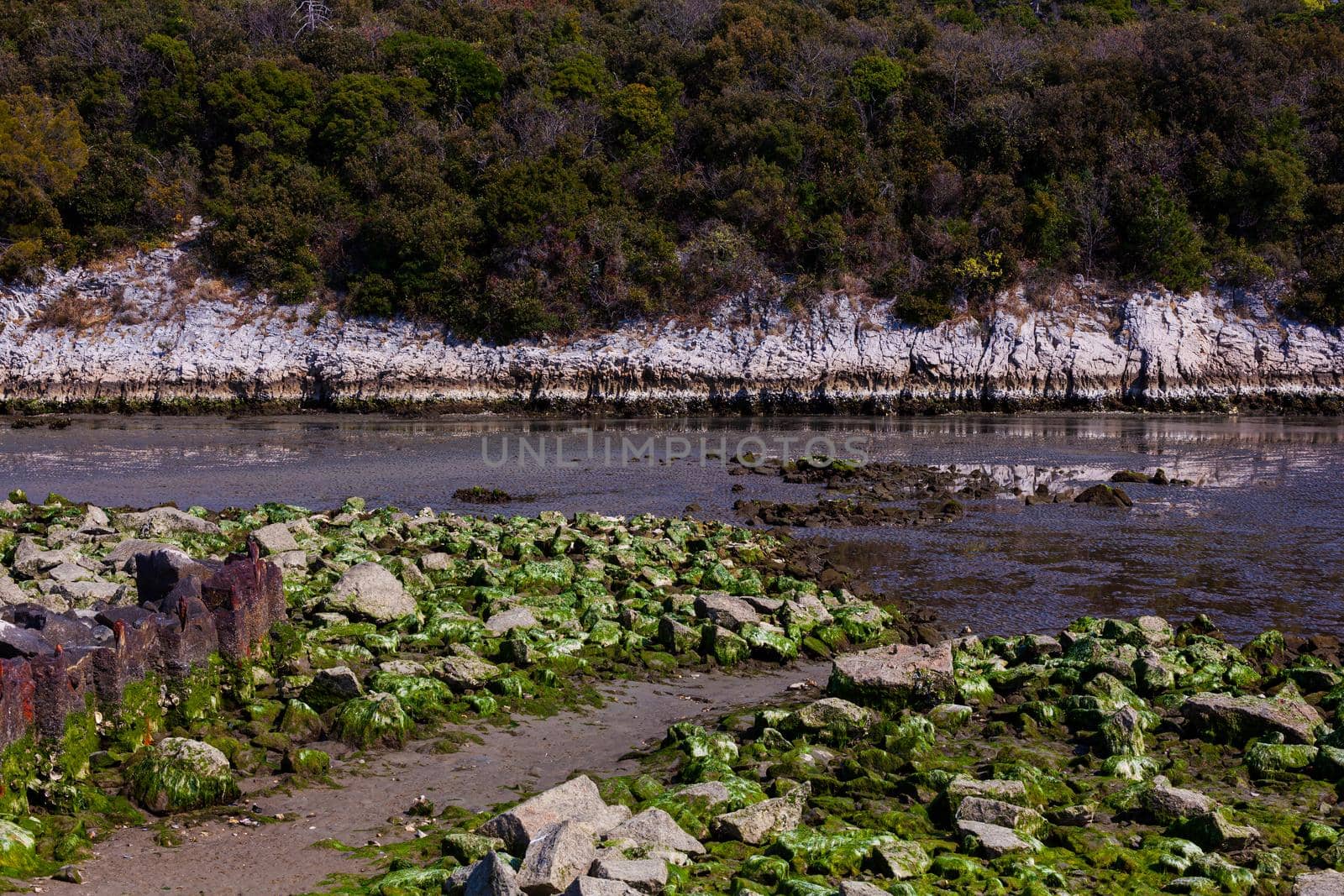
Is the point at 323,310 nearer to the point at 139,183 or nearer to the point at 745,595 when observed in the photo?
the point at 139,183

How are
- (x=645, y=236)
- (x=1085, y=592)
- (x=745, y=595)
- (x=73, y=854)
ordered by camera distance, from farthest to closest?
(x=645, y=236), (x=1085, y=592), (x=745, y=595), (x=73, y=854)

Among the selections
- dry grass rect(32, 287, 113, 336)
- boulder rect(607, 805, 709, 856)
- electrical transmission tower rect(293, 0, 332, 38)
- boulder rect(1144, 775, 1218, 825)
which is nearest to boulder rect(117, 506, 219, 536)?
boulder rect(607, 805, 709, 856)

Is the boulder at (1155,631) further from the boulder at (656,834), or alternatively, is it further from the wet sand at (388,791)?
the boulder at (656,834)

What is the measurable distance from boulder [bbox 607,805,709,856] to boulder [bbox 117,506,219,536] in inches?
498

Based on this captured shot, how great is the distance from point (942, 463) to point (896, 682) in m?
21.8

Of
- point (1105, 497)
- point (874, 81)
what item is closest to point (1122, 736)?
point (1105, 497)

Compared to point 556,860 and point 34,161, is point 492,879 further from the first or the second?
point 34,161

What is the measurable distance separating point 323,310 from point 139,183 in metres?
14.4

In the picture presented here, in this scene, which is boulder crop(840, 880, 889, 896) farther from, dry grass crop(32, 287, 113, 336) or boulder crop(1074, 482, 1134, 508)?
dry grass crop(32, 287, 113, 336)

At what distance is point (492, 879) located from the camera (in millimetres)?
5637

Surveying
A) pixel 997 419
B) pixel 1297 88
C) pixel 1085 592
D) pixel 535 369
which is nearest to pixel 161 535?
pixel 1085 592

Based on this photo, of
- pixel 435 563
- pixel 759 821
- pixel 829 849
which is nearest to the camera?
pixel 829 849

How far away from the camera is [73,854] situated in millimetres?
6340

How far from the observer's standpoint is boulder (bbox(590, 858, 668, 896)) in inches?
225
